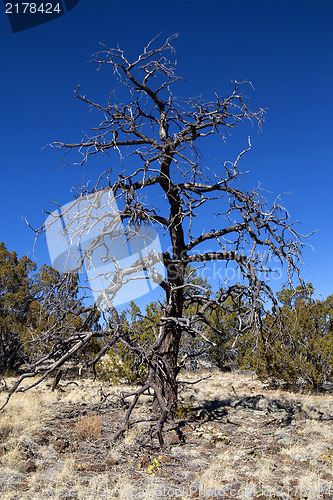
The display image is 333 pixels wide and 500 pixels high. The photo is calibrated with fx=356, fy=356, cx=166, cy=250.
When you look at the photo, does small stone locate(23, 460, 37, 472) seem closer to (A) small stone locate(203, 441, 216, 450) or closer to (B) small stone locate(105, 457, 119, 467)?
(B) small stone locate(105, 457, 119, 467)

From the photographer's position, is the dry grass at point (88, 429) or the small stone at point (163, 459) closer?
the small stone at point (163, 459)

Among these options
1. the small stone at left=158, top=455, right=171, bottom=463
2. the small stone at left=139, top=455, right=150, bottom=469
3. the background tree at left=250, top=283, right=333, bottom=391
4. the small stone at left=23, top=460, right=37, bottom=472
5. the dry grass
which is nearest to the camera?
the small stone at left=23, top=460, right=37, bottom=472

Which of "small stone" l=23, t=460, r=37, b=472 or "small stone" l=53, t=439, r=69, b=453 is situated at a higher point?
"small stone" l=53, t=439, r=69, b=453

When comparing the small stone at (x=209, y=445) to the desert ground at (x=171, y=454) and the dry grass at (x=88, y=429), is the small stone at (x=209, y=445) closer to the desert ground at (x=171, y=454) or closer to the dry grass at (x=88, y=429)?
the desert ground at (x=171, y=454)

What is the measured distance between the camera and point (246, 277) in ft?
24.3

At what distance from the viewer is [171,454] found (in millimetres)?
5922

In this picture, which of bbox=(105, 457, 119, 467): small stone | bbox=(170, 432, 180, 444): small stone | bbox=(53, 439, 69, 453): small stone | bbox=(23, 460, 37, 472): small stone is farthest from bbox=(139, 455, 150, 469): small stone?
Answer: bbox=(23, 460, 37, 472): small stone

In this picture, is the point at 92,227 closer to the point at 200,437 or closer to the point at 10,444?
the point at 10,444

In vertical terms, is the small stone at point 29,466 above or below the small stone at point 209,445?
above

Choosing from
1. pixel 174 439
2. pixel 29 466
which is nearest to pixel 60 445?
pixel 29 466

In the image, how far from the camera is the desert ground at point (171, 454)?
15.1 ft

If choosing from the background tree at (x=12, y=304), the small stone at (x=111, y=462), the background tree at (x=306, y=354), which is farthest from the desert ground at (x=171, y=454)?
the background tree at (x=12, y=304)

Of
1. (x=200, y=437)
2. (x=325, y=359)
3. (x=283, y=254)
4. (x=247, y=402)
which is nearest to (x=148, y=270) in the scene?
(x=283, y=254)

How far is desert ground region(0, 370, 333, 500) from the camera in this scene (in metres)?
4.61
